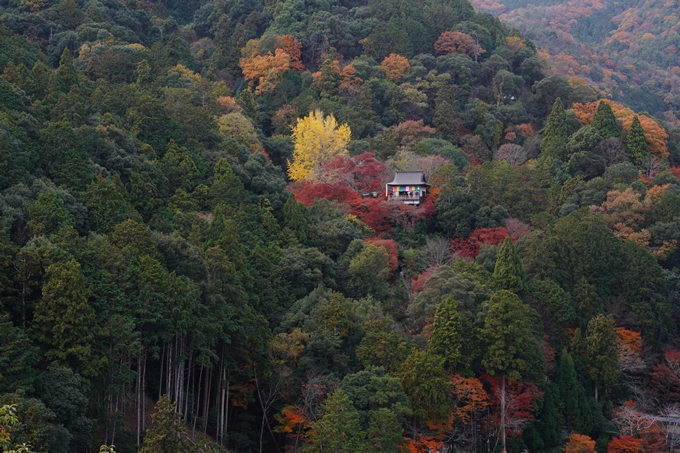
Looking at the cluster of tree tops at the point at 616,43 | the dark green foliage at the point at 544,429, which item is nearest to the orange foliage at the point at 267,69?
the cluster of tree tops at the point at 616,43

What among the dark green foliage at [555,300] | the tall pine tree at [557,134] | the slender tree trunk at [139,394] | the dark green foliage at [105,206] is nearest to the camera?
the slender tree trunk at [139,394]

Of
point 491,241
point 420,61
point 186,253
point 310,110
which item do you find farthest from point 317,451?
point 420,61

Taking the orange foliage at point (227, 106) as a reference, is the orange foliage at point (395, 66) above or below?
above

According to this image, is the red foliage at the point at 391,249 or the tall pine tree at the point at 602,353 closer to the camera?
the tall pine tree at the point at 602,353

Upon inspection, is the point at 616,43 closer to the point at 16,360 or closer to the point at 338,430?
the point at 338,430

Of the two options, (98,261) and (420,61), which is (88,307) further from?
(420,61)

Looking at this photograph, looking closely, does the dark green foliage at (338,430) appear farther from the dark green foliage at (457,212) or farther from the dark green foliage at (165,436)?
the dark green foliage at (457,212)

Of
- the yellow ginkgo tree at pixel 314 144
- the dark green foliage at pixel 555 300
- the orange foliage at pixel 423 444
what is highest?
the yellow ginkgo tree at pixel 314 144
